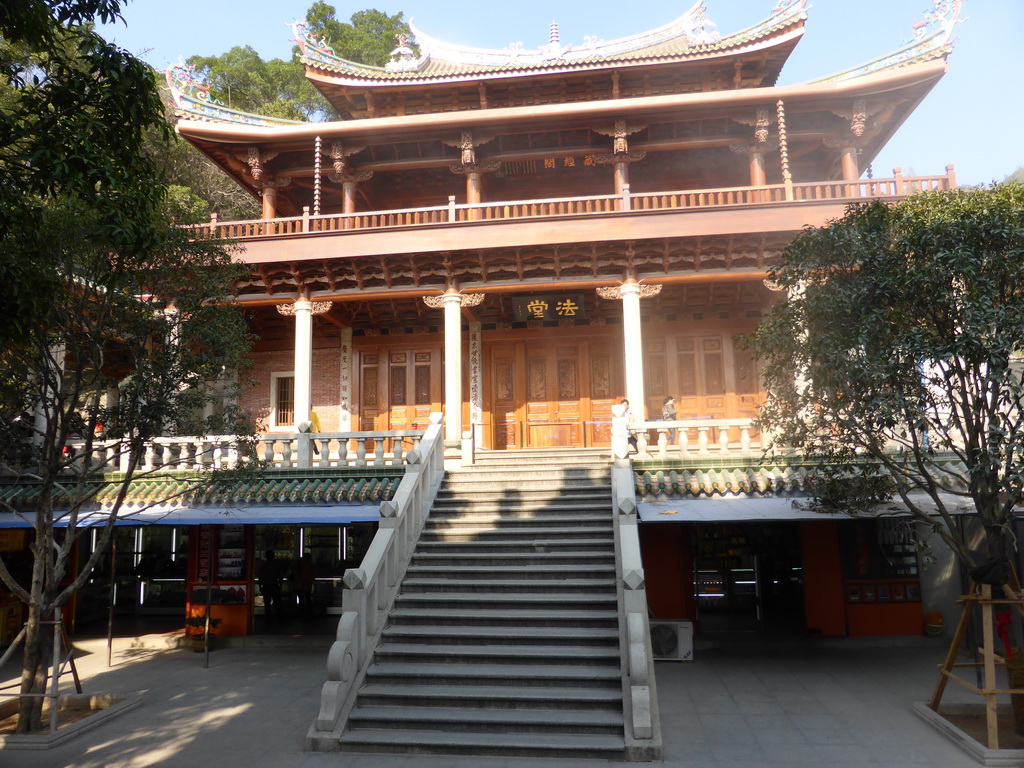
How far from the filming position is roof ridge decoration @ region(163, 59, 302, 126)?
15.0 m

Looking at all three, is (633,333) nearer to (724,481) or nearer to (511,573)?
(724,481)

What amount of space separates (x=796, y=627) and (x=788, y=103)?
33.0ft

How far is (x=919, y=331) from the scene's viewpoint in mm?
6887

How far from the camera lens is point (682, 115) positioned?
48.0ft

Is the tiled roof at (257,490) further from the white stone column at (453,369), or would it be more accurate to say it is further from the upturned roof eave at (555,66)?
the upturned roof eave at (555,66)

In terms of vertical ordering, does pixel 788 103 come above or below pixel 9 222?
above

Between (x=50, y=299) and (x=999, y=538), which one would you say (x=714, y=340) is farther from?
(x=50, y=299)

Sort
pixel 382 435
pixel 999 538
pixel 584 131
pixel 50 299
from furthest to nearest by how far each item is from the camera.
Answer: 1. pixel 584 131
2. pixel 382 435
3. pixel 50 299
4. pixel 999 538

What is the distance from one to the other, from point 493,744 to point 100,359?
614 cm

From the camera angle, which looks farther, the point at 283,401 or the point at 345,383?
the point at 283,401

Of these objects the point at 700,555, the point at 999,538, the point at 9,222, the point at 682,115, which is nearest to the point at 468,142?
the point at 682,115

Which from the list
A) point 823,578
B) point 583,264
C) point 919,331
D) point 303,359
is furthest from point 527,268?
point 919,331

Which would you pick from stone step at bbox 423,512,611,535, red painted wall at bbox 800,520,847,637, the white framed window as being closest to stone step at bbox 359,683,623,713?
stone step at bbox 423,512,611,535

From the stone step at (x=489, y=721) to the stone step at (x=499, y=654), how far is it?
621mm
